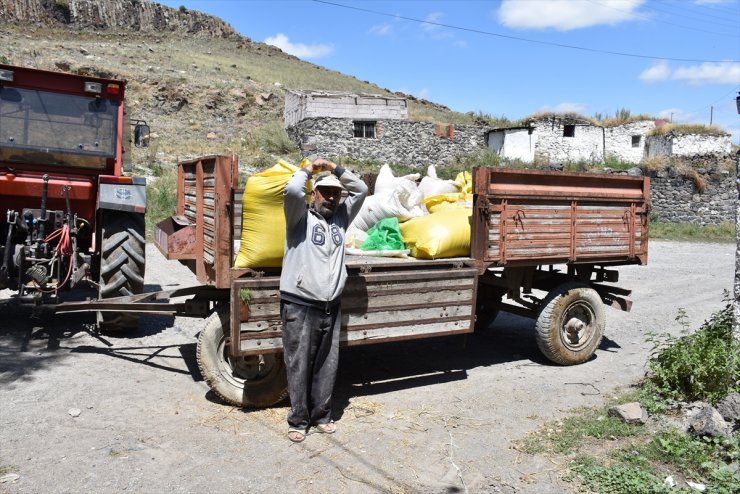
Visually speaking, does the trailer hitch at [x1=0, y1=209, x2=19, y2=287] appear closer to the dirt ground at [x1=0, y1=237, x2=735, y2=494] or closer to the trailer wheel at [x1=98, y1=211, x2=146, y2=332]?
the dirt ground at [x1=0, y1=237, x2=735, y2=494]

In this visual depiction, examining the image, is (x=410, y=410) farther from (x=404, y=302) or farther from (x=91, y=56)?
(x=91, y=56)

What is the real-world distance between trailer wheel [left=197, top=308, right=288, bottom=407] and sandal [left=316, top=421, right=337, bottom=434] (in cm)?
48

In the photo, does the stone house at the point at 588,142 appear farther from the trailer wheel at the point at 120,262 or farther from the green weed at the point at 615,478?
the green weed at the point at 615,478

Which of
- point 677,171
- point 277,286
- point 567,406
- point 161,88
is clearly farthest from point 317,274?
point 161,88

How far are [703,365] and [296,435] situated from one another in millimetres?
3362

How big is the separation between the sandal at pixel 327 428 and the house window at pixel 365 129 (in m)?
22.4

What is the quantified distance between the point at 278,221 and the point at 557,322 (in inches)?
124

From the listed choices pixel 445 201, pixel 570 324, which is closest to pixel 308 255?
pixel 445 201

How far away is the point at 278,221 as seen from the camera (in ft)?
14.6

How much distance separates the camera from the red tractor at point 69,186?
600cm

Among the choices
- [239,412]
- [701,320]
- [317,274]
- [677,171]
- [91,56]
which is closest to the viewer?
[317,274]

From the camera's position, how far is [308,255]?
13.9 ft

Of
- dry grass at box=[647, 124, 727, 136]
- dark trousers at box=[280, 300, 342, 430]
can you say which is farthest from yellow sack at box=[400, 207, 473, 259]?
dry grass at box=[647, 124, 727, 136]

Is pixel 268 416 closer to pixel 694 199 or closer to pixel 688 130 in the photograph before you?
pixel 694 199
